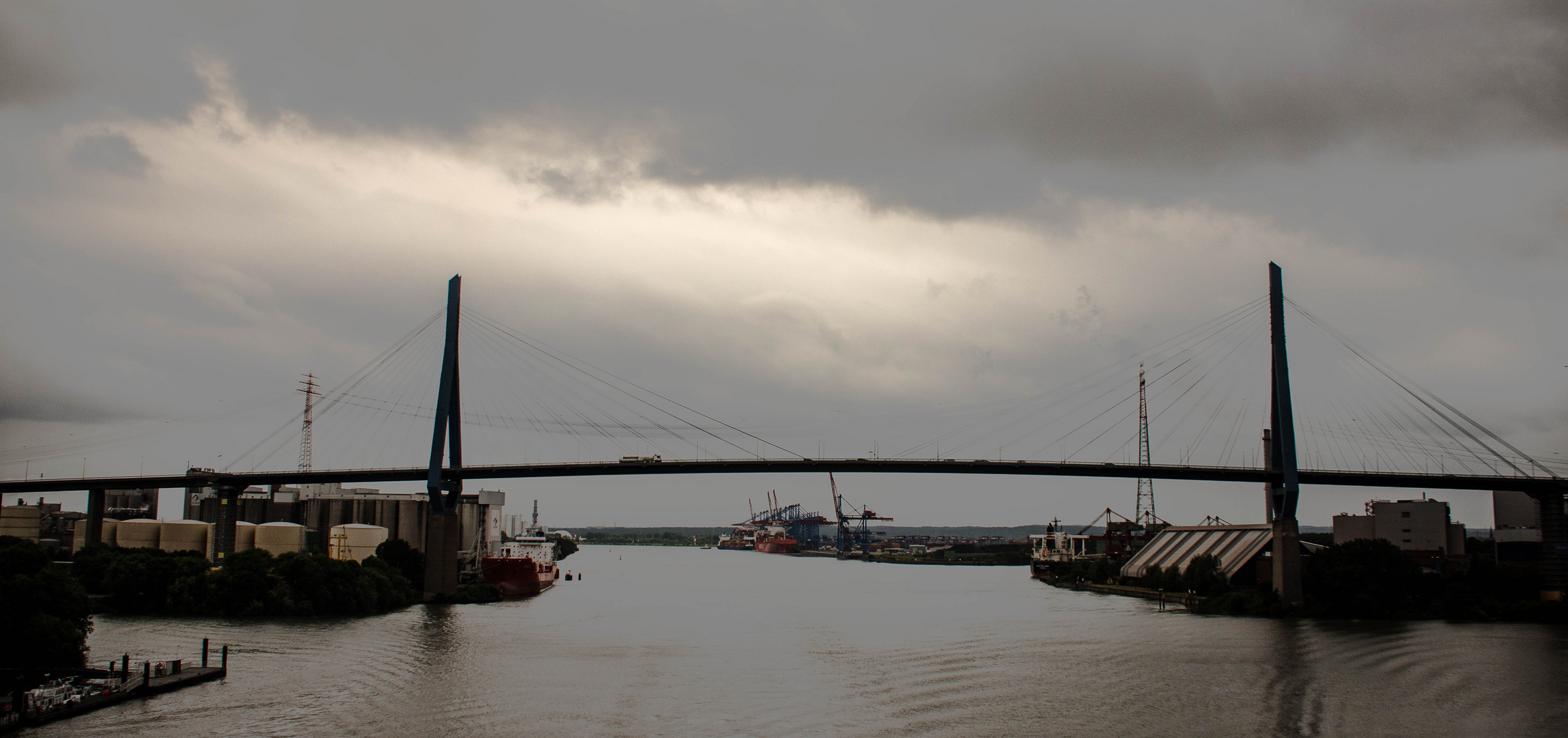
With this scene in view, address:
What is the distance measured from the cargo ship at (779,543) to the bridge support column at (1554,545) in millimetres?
137342

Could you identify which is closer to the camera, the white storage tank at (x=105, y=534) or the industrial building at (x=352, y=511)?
the white storage tank at (x=105, y=534)

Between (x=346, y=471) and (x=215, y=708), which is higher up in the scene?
(x=346, y=471)

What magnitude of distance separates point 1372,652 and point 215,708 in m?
34.7

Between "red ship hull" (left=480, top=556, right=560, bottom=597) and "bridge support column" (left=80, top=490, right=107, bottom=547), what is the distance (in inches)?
913

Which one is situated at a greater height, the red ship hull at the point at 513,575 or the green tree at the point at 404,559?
the green tree at the point at 404,559

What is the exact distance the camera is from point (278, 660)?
100 ft

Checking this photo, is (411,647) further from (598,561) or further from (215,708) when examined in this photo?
(598,561)

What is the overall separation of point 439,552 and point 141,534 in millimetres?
29616

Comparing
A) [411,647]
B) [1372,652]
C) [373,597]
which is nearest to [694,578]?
[373,597]

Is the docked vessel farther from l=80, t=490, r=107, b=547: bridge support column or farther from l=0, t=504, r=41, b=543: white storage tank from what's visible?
l=0, t=504, r=41, b=543: white storage tank

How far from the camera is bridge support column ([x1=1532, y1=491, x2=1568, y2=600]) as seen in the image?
157ft

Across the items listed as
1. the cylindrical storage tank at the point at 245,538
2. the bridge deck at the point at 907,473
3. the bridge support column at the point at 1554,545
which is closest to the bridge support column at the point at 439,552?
the bridge deck at the point at 907,473

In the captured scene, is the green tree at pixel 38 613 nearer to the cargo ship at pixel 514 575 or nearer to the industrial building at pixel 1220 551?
the cargo ship at pixel 514 575

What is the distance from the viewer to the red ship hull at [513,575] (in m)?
62.3
